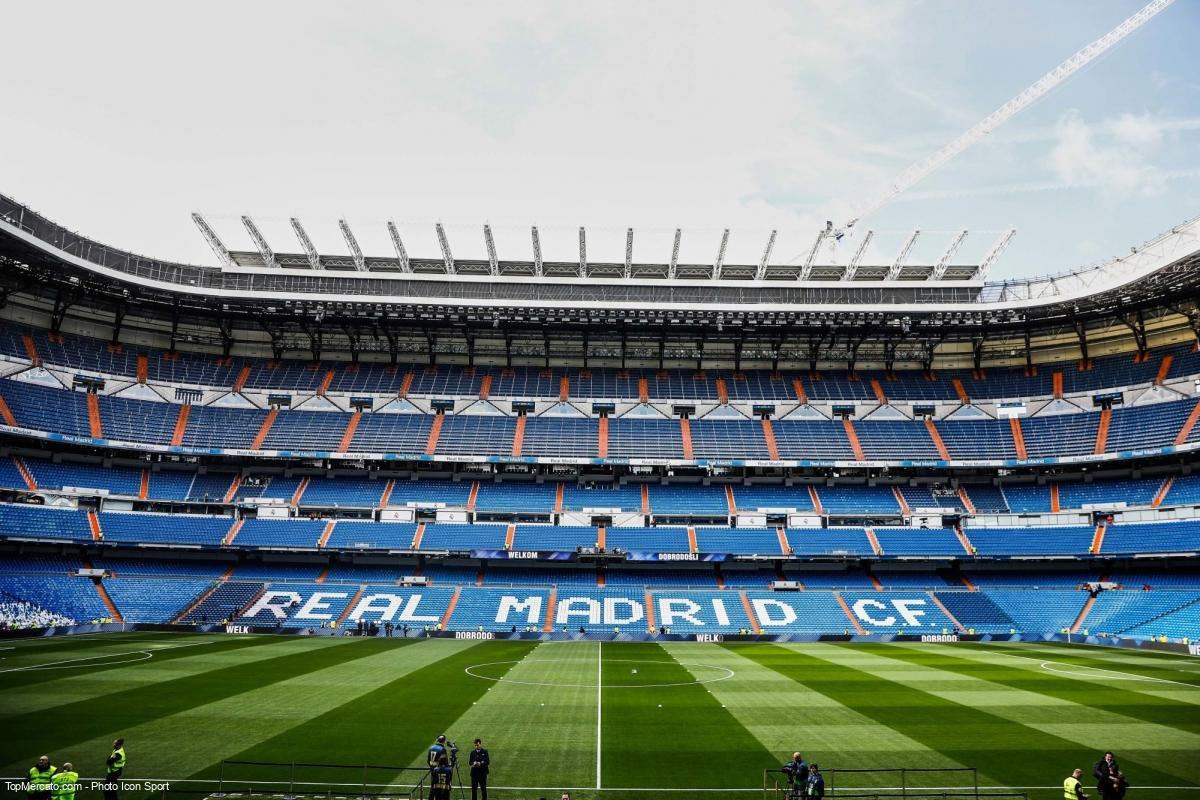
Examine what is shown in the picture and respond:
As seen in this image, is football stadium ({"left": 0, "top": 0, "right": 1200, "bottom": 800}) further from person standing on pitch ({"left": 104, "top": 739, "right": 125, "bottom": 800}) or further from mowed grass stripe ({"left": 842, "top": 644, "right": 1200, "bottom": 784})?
person standing on pitch ({"left": 104, "top": 739, "right": 125, "bottom": 800})

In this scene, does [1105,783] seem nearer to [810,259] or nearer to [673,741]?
[673,741]

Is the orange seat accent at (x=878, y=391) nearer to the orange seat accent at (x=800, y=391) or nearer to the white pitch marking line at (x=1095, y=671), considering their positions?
the orange seat accent at (x=800, y=391)

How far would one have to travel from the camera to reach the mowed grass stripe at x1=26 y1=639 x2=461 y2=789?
1752cm

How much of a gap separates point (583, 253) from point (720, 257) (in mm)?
11396

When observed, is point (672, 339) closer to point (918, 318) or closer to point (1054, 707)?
point (918, 318)

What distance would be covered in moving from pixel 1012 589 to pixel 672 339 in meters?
34.4

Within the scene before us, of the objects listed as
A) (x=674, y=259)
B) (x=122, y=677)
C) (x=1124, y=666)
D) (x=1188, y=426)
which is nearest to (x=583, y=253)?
(x=674, y=259)

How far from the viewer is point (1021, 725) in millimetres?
22594

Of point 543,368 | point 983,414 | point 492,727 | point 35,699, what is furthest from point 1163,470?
point 35,699

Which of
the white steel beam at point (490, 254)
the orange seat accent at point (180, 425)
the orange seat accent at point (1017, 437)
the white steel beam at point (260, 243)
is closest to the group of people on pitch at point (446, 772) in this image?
the white steel beam at point (490, 254)

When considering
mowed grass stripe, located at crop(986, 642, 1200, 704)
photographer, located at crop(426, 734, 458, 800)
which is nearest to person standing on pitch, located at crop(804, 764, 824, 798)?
photographer, located at crop(426, 734, 458, 800)

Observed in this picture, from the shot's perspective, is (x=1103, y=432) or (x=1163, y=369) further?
(x=1163, y=369)

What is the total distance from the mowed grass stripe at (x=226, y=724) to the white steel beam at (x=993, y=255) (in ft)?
175

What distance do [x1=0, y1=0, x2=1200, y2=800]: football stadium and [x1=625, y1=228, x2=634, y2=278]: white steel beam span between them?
0.86 feet
